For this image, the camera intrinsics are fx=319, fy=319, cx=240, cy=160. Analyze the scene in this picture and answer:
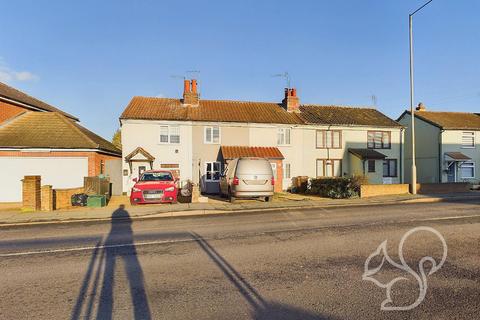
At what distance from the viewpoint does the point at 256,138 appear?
2583 centimetres

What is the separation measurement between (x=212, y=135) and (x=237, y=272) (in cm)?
2000

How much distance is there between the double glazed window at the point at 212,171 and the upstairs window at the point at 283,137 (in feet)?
18.1

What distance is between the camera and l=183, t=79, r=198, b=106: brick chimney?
2706cm

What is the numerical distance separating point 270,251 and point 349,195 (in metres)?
12.9

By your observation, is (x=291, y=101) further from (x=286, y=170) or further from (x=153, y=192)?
(x=153, y=192)

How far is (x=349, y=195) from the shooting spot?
60.8 feet

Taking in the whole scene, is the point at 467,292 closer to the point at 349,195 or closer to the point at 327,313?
the point at 327,313

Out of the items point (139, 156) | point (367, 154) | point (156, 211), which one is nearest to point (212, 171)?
point (139, 156)

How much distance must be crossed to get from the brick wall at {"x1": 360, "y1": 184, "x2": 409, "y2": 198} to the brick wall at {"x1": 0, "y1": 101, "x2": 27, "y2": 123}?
24955mm

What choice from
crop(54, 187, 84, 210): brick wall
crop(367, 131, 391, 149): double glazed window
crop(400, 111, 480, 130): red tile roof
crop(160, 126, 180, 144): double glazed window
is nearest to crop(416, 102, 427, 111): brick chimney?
crop(400, 111, 480, 130): red tile roof

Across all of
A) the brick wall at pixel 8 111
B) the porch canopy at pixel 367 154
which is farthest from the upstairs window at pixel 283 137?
the brick wall at pixel 8 111

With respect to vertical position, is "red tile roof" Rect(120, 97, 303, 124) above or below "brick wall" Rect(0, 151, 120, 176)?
above

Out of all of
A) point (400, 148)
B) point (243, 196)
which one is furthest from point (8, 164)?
point (400, 148)

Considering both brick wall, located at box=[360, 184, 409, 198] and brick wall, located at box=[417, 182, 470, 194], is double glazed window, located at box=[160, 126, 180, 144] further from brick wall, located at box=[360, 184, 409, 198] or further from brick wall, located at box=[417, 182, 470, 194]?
brick wall, located at box=[417, 182, 470, 194]
